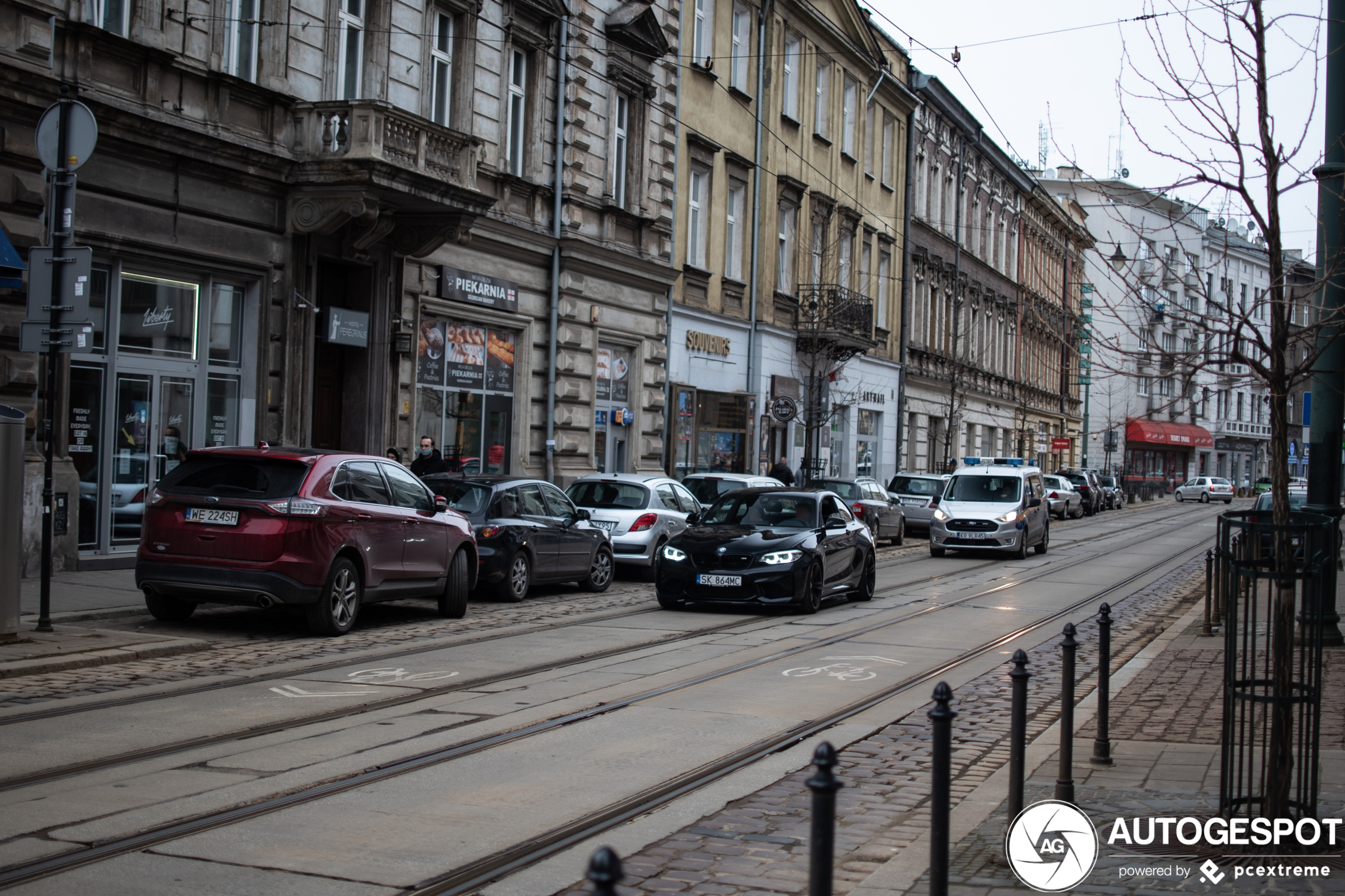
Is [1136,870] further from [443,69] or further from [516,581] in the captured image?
[443,69]

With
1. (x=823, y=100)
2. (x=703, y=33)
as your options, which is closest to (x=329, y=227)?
(x=703, y=33)

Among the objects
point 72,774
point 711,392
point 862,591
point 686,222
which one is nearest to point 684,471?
point 711,392

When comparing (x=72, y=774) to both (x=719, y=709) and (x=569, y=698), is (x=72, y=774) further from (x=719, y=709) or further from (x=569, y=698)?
(x=719, y=709)

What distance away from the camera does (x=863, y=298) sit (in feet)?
129

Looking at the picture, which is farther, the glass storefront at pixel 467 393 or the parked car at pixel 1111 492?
the parked car at pixel 1111 492

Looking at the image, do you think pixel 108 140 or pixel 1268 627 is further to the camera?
pixel 108 140

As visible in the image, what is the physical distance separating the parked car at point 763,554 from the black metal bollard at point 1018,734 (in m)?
10.00

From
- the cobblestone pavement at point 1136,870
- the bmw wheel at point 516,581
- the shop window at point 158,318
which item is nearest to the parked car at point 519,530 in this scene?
the bmw wheel at point 516,581

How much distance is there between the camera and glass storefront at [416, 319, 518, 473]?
22.7 meters

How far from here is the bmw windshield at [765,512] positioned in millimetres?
17125

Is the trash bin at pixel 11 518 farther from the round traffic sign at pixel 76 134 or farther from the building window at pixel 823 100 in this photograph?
the building window at pixel 823 100

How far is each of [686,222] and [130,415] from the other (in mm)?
16666

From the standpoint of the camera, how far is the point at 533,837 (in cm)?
611

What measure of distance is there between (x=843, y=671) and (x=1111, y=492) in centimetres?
5320
